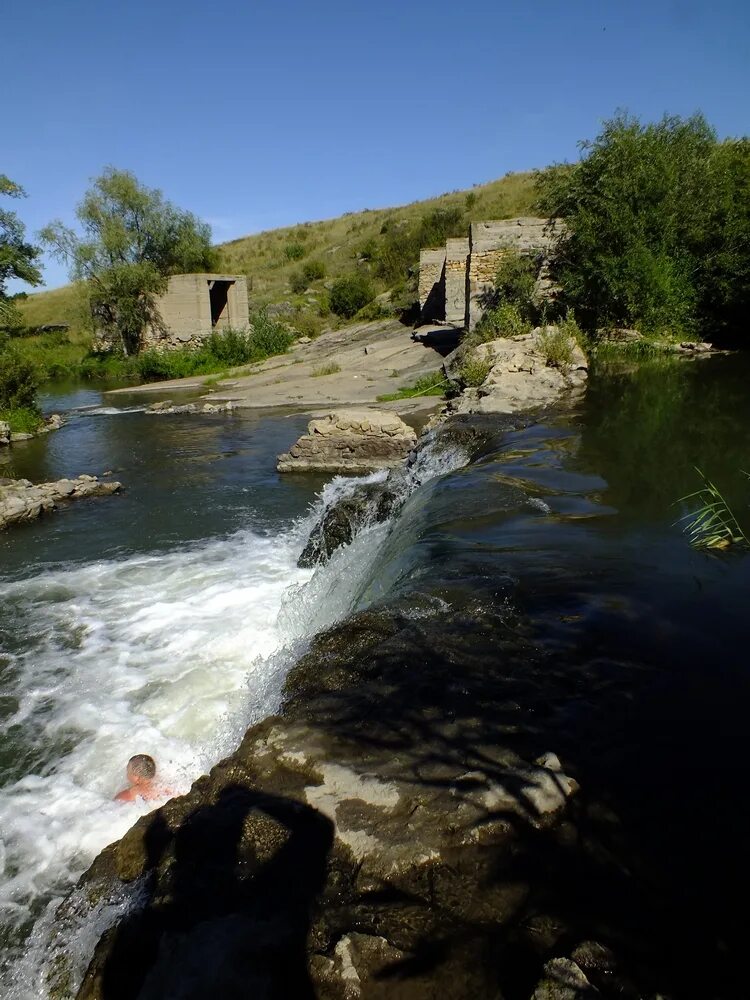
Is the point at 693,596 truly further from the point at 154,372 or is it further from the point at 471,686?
the point at 154,372

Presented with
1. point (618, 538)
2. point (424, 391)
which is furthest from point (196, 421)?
point (618, 538)

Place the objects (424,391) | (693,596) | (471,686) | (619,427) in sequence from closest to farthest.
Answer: (471,686) < (693,596) < (619,427) < (424,391)

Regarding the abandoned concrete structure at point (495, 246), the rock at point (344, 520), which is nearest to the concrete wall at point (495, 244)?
the abandoned concrete structure at point (495, 246)

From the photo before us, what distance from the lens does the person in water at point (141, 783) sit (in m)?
4.46

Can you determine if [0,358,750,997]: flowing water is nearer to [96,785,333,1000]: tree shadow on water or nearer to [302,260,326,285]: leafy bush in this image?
[96,785,333,1000]: tree shadow on water

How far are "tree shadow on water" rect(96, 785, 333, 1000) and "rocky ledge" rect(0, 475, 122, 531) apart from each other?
30.1 feet

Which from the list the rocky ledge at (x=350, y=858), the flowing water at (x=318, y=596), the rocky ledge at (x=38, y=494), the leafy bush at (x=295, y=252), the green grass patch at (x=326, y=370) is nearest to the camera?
the rocky ledge at (x=350, y=858)

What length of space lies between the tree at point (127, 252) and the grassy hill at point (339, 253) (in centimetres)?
193

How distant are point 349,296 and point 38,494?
88.8 ft

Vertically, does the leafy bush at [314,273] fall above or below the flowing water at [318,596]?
above

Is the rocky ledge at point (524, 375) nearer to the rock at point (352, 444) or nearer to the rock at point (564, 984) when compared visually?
the rock at point (352, 444)

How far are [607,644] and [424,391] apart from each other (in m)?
14.1

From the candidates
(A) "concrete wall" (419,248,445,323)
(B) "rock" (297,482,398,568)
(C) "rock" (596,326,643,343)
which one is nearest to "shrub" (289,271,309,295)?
(A) "concrete wall" (419,248,445,323)

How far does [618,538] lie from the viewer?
5527mm
